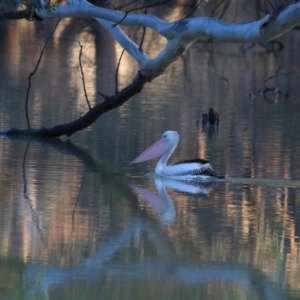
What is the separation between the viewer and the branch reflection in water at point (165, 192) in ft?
27.1

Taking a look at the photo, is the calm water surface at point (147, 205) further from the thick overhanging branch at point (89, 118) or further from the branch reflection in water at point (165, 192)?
the thick overhanging branch at point (89, 118)

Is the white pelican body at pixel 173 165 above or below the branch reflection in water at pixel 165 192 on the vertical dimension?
above

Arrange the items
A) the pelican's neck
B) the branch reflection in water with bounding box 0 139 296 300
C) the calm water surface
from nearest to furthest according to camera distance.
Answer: the branch reflection in water with bounding box 0 139 296 300 < the calm water surface < the pelican's neck

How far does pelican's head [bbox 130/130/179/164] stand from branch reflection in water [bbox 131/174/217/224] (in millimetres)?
558

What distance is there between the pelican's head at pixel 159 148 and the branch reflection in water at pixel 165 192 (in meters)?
0.56

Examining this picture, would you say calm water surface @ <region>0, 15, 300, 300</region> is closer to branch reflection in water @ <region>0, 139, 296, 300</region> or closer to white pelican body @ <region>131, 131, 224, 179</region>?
branch reflection in water @ <region>0, 139, 296, 300</region>

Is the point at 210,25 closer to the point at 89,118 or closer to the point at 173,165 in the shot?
the point at 173,165

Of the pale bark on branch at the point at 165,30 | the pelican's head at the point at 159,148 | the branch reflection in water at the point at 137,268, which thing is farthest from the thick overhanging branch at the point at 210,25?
the branch reflection in water at the point at 137,268

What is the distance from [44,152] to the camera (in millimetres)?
11570

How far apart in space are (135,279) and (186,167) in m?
4.06

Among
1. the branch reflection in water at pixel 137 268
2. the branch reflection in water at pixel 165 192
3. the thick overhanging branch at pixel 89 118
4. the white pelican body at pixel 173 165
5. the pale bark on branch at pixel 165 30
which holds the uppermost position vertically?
the pale bark on branch at pixel 165 30

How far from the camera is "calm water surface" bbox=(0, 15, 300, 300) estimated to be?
6.21 metres

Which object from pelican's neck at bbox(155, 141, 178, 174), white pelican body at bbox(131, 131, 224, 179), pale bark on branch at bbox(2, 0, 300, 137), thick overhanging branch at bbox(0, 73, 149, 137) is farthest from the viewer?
thick overhanging branch at bbox(0, 73, 149, 137)

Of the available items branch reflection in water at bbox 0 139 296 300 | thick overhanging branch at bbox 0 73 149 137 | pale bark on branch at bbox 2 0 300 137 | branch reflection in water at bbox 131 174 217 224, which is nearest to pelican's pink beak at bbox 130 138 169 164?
branch reflection in water at bbox 131 174 217 224
